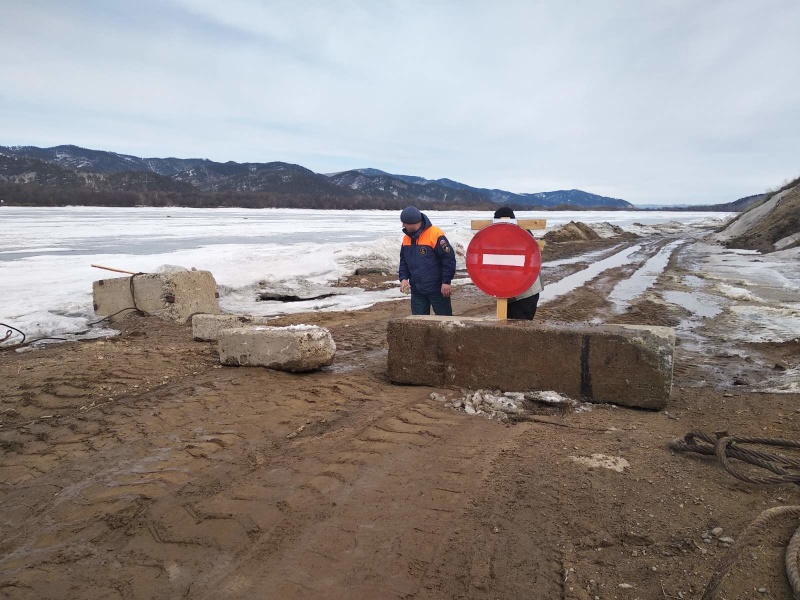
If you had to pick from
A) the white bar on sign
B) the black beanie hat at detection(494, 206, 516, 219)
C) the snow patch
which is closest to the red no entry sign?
the white bar on sign

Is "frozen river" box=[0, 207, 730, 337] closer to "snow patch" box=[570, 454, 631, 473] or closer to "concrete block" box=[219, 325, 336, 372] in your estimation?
"concrete block" box=[219, 325, 336, 372]

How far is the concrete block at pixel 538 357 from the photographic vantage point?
4.07 m

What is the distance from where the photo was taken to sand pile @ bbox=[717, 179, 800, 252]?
20125 millimetres

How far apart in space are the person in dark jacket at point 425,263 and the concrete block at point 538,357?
3.03 ft

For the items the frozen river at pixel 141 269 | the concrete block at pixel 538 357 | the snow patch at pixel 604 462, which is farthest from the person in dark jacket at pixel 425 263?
the frozen river at pixel 141 269

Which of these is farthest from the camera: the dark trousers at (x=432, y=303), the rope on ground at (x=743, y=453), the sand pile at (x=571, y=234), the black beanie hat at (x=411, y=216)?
the sand pile at (x=571, y=234)

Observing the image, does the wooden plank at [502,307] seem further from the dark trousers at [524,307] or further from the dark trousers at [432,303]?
the dark trousers at [432,303]

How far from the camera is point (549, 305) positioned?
31.3ft

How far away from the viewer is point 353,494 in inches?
115

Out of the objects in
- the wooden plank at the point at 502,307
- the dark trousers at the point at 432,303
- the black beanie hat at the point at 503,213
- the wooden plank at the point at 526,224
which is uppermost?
the black beanie hat at the point at 503,213

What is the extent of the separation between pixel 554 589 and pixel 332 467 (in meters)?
1.57

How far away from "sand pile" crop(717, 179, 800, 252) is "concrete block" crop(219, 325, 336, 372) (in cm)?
2014

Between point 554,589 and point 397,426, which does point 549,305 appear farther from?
point 554,589

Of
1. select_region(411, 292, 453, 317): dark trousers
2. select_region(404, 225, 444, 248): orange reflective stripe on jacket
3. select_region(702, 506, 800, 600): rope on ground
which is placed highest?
select_region(404, 225, 444, 248): orange reflective stripe on jacket
